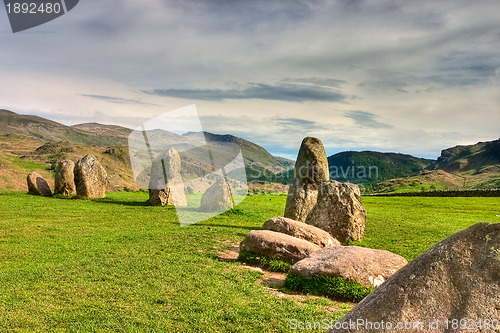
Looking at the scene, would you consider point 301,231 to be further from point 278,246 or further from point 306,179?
point 306,179

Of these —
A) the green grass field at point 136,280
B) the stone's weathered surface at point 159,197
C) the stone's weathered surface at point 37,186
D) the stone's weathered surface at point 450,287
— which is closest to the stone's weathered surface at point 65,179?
the stone's weathered surface at point 37,186

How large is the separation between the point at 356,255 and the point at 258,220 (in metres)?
14.2

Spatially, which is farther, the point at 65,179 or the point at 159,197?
the point at 65,179

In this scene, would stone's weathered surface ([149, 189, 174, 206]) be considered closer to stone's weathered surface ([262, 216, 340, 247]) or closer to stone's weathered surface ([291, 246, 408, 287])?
stone's weathered surface ([262, 216, 340, 247])

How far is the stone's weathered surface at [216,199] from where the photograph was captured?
2662cm

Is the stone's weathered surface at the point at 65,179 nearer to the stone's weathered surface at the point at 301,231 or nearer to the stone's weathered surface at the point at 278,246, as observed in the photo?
the stone's weathered surface at the point at 301,231

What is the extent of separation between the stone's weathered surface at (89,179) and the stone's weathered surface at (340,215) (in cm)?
2214

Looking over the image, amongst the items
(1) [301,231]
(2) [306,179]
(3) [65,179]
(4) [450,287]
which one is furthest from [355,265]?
(3) [65,179]

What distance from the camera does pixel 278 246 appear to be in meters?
12.8

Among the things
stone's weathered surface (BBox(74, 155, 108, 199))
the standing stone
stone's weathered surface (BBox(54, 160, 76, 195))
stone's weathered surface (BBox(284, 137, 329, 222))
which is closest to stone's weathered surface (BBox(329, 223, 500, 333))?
stone's weathered surface (BBox(284, 137, 329, 222))

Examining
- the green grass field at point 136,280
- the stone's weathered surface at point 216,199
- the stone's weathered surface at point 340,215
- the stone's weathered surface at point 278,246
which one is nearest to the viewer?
the green grass field at point 136,280

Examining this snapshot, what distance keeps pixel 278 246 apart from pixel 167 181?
1818cm

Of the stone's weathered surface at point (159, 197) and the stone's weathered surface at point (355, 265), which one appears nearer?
the stone's weathered surface at point (355, 265)

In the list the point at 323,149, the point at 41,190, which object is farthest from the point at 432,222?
the point at 41,190
